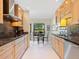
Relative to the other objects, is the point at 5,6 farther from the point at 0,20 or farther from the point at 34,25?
the point at 34,25

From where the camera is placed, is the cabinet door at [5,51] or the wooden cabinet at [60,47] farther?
the wooden cabinet at [60,47]

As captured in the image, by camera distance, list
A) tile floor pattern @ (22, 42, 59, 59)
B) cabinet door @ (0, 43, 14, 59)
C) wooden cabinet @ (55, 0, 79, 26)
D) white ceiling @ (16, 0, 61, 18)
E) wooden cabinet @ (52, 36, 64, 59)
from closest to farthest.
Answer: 1. cabinet door @ (0, 43, 14, 59)
2. wooden cabinet @ (55, 0, 79, 26)
3. wooden cabinet @ (52, 36, 64, 59)
4. tile floor pattern @ (22, 42, 59, 59)
5. white ceiling @ (16, 0, 61, 18)

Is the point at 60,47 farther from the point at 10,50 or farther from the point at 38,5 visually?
the point at 38,5

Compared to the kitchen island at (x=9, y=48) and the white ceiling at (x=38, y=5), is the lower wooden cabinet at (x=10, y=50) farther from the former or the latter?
the white ceiling at (x=38, y=5)

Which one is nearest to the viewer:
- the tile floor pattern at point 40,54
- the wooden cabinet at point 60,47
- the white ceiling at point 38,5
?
the wooden cabinet at point 60,47

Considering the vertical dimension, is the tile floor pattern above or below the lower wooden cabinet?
below

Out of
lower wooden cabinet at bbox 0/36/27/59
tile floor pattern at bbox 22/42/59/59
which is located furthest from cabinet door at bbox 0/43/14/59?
tile floor pattern at bbox 22/42/59/59

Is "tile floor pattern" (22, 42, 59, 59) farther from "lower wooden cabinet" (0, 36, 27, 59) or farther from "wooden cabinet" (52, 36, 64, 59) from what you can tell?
"lower wooden cabinet" (0, 36, 27, 59)

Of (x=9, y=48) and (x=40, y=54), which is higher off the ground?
Result: (x=9, y=48)

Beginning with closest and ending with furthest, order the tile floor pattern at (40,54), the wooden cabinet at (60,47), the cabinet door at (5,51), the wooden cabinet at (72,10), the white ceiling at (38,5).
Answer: the cabinet door at (5,51), the wooden cabinet at (72,10), the wooden cabinet at (60,47), the tile floor pattern at (40,54), the white ceiling at (38,5)

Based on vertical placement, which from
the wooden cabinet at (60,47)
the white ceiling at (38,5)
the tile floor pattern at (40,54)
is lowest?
the tile floor pattern at (40,54)

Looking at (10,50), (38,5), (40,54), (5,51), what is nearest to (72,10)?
(10,50)

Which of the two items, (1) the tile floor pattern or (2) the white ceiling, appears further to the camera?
(2) the white ceiling

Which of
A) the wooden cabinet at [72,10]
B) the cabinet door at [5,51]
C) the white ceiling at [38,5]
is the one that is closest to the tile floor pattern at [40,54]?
the wooden cabinet at [72,10]
